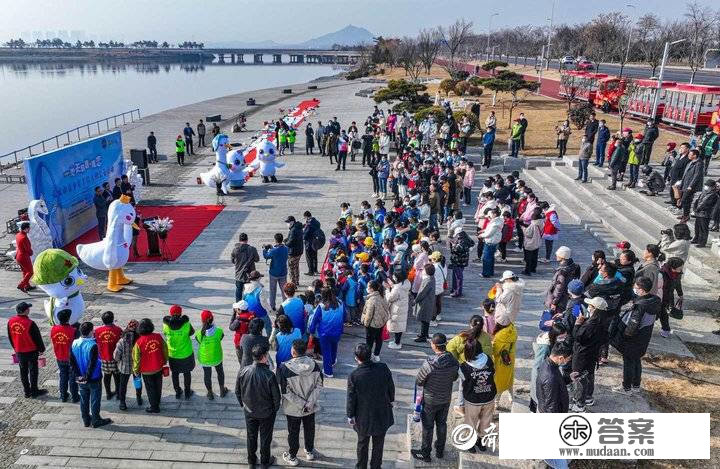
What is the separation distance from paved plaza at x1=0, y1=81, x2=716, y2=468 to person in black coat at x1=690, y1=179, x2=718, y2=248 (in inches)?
85.4

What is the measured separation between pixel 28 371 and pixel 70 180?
777 centimetres

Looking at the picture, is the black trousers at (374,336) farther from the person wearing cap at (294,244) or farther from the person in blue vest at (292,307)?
the person wearing cap at (294,244)

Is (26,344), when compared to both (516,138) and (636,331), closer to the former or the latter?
(636,331)

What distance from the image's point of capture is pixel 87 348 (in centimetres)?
685

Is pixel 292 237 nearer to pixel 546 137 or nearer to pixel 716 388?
pixel 716 388

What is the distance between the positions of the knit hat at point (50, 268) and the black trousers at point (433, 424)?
6.41 meters

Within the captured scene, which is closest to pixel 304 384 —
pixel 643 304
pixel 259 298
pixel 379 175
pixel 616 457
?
pixel 259 298

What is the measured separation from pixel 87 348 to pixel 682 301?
31.9 ft

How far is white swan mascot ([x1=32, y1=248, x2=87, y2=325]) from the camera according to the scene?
346 inches

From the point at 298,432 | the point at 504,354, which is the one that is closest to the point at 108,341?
the point at 298,432

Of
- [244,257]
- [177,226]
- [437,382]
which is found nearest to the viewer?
→ [437,382]

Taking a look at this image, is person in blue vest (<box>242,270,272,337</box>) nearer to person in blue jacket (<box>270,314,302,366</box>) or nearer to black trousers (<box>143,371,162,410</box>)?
person in blue jacket (<box>270,314,302,366</box>)

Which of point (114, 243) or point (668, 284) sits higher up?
point (668, 284)

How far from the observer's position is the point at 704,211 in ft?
37.7
